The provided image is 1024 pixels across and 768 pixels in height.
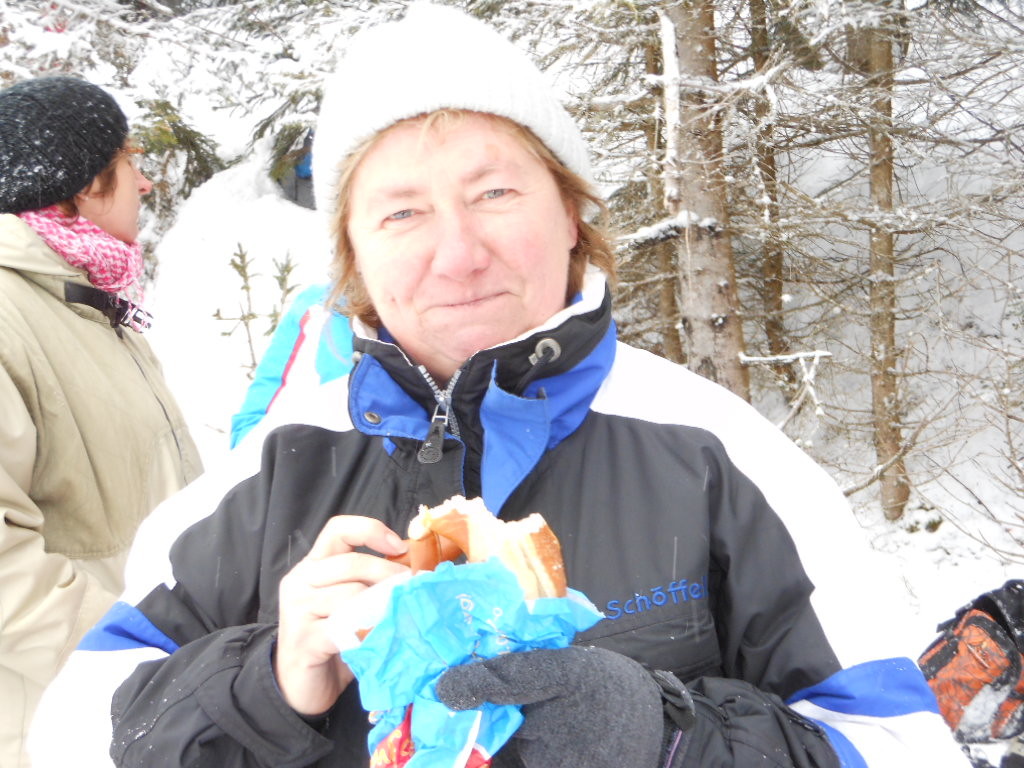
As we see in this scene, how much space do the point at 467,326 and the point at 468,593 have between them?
55 centimetres

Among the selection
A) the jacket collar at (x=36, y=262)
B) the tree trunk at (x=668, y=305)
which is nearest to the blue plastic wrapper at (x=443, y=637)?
the jacket collar at (x=36, y=262)

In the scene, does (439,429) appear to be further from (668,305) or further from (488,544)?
(668,305)

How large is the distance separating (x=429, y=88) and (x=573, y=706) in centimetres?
104

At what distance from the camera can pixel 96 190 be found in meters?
2.65

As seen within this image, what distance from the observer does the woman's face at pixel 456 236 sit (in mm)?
1334

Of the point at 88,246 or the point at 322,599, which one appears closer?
the point at 322,599

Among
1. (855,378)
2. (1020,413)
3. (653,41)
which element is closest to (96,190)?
(653,41)

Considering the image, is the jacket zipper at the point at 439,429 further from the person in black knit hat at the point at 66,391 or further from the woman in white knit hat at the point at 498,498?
the person in black knit hat at the point at 66,391

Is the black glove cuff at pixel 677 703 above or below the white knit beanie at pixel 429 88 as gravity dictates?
below

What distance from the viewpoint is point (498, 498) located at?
1252 millimetres

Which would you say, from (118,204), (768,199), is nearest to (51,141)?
(118,204)

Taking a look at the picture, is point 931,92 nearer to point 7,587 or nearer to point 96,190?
point 96,190

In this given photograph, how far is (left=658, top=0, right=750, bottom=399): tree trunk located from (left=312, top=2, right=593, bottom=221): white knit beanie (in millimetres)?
3788

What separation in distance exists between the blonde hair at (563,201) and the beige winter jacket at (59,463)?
106cm
